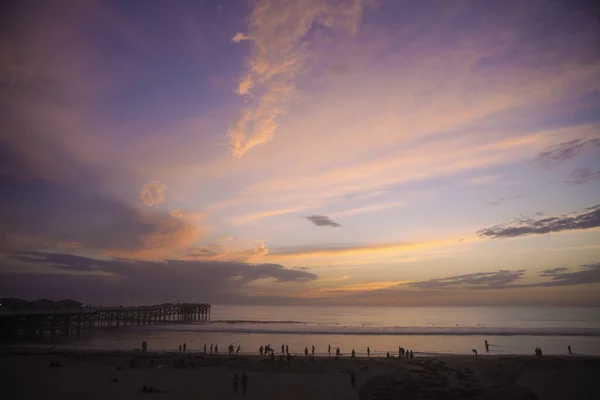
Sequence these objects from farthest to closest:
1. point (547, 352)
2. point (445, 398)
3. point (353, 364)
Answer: point (547, 352) → point (353, 364) → point (445, 398)

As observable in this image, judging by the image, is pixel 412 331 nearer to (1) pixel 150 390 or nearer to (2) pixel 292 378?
(2) pixel 292 378

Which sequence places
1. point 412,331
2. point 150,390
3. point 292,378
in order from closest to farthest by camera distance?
point 150,390, point 292,378, point 412,331

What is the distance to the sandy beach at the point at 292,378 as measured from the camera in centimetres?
2455

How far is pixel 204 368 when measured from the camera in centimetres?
3241

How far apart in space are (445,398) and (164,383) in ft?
64.4

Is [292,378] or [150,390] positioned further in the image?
[292,378]

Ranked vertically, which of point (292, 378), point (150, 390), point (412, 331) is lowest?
point (412, 331)

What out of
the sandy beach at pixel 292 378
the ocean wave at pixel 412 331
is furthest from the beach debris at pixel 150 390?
the ocean wave at pixel 412 331

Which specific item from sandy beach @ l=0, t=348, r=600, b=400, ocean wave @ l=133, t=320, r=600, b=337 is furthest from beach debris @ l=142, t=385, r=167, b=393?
ocean wave @ l=133, t=320, r=600, b=337

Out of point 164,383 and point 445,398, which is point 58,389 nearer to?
point 164,383

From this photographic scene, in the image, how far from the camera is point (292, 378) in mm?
29406

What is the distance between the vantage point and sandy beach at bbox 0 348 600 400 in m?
24.5

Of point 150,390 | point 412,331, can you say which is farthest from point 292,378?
point 412,331

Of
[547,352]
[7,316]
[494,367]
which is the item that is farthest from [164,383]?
[547,352]
